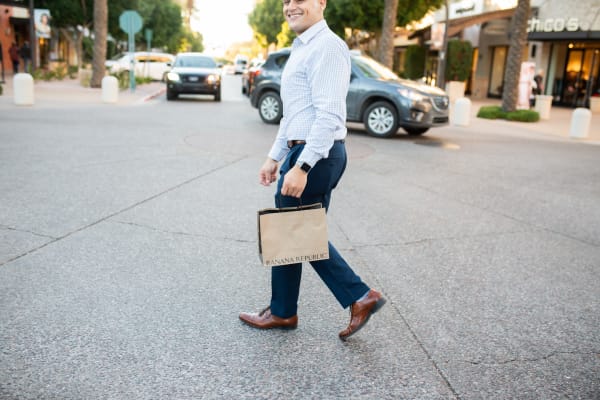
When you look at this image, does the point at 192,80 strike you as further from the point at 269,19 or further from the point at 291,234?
the point at 269,19

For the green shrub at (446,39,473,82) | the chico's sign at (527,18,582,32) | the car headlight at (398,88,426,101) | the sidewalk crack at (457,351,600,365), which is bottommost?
the sidewalk crack at (457,351,600,365)

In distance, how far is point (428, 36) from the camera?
119ft

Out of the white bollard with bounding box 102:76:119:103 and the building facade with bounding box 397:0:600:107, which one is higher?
the building facade with bounding box 397:0:600:107

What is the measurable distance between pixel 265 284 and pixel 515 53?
56.6ft

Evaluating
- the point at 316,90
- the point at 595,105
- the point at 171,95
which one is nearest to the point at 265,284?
the point at 316,90

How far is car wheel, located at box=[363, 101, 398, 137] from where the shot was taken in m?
13.0

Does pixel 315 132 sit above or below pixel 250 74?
below

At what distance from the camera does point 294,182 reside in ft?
9.50

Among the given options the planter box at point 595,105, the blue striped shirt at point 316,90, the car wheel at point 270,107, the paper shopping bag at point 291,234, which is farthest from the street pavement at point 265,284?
the planter box at point 595,105

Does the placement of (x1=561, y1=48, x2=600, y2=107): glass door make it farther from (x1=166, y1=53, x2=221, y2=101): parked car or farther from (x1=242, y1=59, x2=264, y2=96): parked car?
(x1=166, y1=53, x2=221, y2=101): parked car

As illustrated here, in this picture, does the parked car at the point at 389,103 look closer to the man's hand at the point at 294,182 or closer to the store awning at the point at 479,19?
the man's hand at the point at 294,182

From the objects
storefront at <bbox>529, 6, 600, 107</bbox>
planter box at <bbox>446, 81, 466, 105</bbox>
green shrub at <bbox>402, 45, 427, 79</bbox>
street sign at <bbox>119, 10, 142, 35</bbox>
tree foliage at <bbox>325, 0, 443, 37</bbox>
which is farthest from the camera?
green shrub at <bbox>402, 45, 427, 79</bbox>

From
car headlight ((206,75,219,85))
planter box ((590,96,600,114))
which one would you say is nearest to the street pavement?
car headlight ((206,75,219,85))

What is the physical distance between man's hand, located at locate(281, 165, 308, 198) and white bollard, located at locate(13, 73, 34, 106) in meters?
14.7
